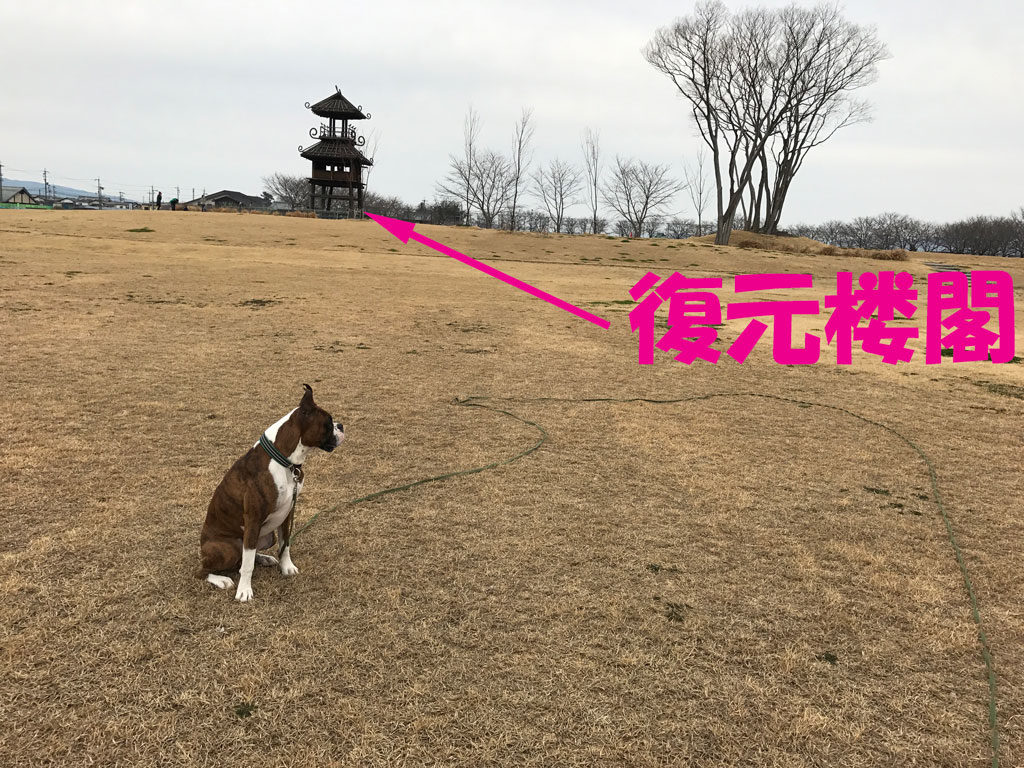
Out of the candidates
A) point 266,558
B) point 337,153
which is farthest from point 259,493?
point 337,153

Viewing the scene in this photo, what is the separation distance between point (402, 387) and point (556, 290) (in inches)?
Answer: 437

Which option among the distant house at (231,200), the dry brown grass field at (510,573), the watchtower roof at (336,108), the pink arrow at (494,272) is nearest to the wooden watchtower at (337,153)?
the watchtower roof at (336,108)

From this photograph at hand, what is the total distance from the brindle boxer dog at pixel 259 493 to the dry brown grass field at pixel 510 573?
17 cm

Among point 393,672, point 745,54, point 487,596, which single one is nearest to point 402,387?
point 487,596

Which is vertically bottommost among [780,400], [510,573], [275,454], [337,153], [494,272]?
[510,573]

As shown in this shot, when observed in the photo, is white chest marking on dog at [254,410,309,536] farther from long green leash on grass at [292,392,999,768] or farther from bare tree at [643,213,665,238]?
bare tree at [643,213,665,238]

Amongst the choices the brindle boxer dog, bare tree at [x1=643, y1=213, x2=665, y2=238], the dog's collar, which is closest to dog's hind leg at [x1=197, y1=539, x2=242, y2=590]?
the brindle boxer dog

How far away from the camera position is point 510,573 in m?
3.48

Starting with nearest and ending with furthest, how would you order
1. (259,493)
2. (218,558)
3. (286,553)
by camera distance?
(259,493) → (218,558) → (286,553)

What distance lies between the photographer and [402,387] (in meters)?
7.40

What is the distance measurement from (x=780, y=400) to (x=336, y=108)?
47.3m

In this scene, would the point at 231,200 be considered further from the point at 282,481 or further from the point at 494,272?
the point at 282,481

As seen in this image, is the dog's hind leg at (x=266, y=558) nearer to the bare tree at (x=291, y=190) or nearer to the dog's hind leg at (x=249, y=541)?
the dog's hind leg at (x=249, y=541)

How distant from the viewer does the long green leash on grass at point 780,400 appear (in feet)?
8.91
